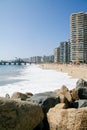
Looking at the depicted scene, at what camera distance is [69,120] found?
507 centimetres

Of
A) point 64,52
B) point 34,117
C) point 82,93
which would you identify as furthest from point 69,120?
point 64,52

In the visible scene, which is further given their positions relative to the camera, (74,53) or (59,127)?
(74,53)

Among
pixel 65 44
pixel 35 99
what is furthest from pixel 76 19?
pixel 35 99

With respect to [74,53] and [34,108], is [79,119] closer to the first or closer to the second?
[34,108]

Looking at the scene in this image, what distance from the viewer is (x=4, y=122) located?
189 inches

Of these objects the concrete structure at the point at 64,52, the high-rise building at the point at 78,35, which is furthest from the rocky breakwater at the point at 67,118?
the concrete structure at the point at 64,52

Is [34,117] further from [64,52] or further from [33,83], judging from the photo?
[64,52]

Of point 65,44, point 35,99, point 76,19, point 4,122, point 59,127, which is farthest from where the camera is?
point 65,44

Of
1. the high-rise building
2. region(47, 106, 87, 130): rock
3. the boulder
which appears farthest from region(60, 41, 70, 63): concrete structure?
region(47, 106, 87, 130): rock

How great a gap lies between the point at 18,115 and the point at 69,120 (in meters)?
0.96

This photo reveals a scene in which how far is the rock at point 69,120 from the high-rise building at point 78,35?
107m

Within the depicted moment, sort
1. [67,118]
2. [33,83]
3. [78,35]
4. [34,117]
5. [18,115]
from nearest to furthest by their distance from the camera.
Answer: [18,115], [67,118], [34,117], [33,83], [78,35]

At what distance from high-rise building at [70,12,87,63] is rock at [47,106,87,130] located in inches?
4203

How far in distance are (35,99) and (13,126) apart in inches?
77.7
